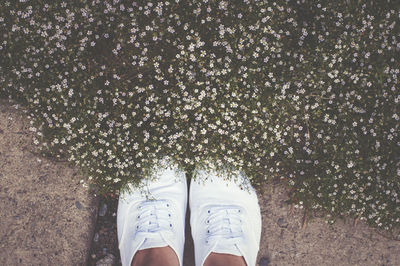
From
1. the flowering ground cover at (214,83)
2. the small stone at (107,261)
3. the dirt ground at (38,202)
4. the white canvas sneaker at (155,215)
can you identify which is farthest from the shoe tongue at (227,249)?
the dirt ground at (38,202)

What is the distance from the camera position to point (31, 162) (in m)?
3.16

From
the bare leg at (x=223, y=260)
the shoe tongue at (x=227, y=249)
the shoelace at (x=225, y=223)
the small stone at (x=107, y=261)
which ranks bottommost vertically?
the small stone at (x=107, y=261)

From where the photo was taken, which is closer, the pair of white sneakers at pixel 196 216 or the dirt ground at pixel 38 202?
the pair of white sneakers at pixel 196 216

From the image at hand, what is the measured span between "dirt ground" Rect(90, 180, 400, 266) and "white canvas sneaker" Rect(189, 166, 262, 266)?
0.63ft

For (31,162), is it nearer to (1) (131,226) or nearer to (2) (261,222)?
(1) (131,226)

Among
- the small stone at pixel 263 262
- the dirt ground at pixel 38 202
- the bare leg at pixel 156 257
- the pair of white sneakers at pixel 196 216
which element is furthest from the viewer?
the small stone at pixel 263 262

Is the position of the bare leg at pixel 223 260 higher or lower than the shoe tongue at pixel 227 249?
lower

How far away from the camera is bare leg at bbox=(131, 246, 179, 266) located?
2.82 m

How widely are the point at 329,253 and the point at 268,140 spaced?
1.17 metres

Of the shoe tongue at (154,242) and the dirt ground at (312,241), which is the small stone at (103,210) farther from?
the dirt ground at (312,241)

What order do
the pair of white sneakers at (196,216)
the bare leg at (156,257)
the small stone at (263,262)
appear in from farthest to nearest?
1. the small stone at (263,262)
2. the pair of white sneakers at (196,216)
3. the bare leg at (156,257)

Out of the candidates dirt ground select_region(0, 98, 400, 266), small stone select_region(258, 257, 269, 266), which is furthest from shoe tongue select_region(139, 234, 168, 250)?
small stone select_region(258, 257, 269, 266)

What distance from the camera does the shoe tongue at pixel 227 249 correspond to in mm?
2902

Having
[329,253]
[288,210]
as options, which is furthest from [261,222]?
[329,253]
